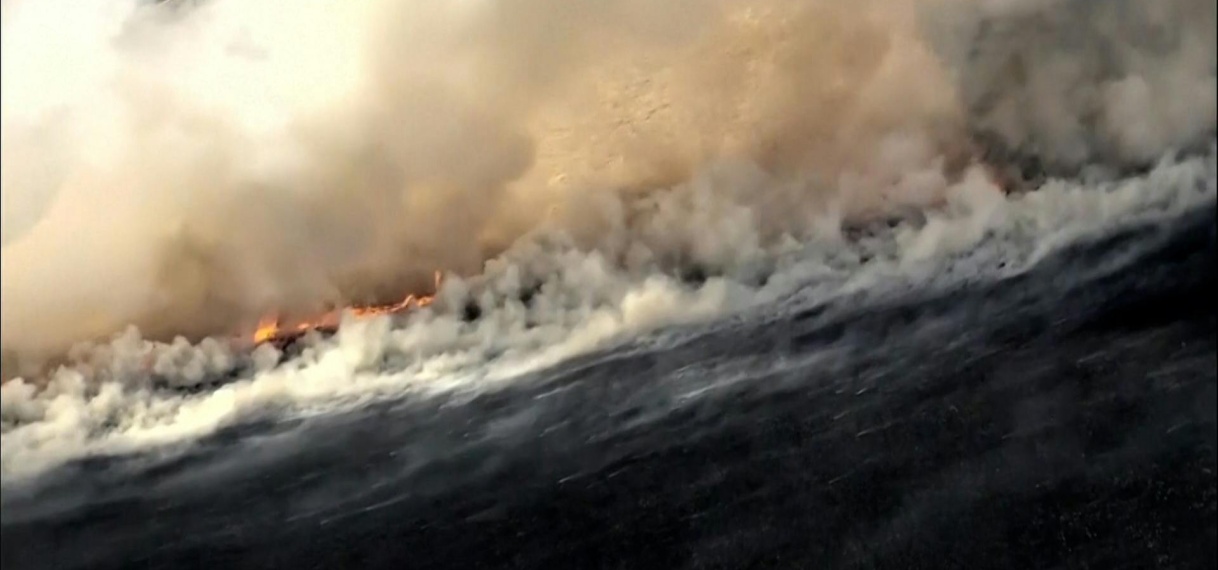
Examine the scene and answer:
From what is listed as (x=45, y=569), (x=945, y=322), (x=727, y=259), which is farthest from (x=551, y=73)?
(x=45, y=569)

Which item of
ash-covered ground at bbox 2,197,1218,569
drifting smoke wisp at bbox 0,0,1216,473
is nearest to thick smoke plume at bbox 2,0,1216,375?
drifting smoke wisp at bbox 0,0,1216,473

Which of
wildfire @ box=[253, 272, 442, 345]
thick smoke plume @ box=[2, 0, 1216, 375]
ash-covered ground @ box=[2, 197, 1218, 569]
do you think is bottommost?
ash-covered ground @ box=[2, 197, 1218, 569]

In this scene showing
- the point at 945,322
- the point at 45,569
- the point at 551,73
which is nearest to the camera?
the point at 45,569

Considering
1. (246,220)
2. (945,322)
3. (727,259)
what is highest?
(246,220)

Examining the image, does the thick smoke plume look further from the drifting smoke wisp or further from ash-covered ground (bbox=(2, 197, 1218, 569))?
ash-covered ground (bbox=(2, 197, 1218, 569))

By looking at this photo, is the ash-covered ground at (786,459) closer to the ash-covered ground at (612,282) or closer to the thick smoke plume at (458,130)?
the ash-covered ground at (612,282)

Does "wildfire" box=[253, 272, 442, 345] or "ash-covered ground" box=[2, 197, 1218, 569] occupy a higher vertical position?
"wildfire" box=[253, 272, 442, 345]

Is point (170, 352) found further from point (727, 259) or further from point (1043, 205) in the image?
point (1043, 205)

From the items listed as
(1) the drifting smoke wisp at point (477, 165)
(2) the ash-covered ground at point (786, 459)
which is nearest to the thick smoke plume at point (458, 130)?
(1) the drifting smoke wisp at point (477, 165)
